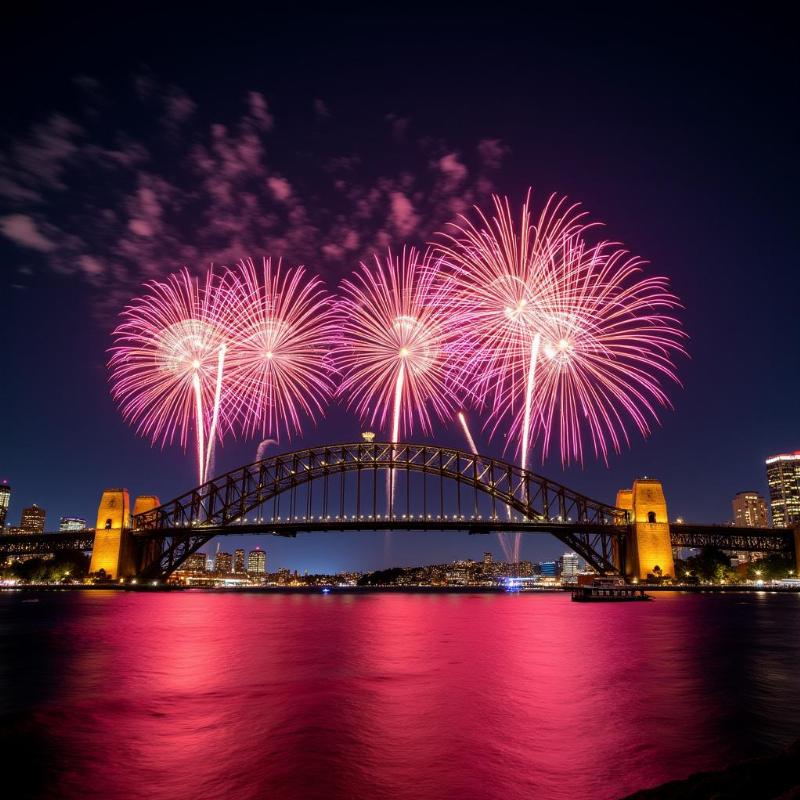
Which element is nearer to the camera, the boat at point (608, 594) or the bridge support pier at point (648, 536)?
the boat at point (608, 594)

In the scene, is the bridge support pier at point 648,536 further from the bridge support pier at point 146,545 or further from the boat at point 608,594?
the bridge support pier at point 146,545

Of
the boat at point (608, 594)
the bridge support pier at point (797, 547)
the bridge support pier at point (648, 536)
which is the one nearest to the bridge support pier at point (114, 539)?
the boat at point (608, 594)

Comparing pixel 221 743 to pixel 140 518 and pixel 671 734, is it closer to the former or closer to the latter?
pixel 671 734

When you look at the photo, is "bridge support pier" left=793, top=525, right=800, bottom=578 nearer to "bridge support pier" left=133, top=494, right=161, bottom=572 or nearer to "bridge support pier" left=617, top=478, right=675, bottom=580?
"bridge support pier" left=617, top=478, right=675, bottom=580

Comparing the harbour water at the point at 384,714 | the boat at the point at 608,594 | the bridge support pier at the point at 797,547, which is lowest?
the harbour water at the point at 384,714

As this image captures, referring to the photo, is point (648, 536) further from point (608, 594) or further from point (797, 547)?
point (797, 547)

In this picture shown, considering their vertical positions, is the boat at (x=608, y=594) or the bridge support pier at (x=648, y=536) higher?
the bridge support pier at (x=648, y=536)

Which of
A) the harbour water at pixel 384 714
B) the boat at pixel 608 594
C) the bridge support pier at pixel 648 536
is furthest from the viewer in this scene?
the bridge support pier at pixel 648 536

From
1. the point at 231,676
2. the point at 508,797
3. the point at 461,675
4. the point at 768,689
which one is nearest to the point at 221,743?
the point at 508,797
